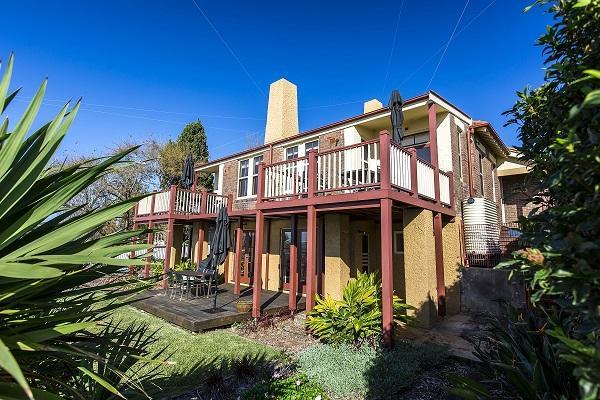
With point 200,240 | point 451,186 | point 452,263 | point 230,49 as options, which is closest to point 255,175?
point 200,240

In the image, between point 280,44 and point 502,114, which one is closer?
point 502,114

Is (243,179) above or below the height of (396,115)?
below

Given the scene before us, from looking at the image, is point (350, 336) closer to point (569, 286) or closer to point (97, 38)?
point (569, 286)

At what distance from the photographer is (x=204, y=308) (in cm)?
932

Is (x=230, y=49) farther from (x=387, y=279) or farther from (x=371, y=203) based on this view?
(x=387, y=279)

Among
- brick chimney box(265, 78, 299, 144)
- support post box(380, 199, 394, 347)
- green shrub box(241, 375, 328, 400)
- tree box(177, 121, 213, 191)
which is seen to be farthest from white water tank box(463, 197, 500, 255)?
tree box(177, 121, 213, 191)

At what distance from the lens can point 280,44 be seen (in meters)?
19.7

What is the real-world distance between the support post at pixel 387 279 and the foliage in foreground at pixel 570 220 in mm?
3422

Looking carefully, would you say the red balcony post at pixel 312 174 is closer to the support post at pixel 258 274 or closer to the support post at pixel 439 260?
the support post at pixel 258 274

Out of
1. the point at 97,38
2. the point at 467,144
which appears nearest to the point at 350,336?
the point at 467,144

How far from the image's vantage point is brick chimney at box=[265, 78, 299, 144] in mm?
15992

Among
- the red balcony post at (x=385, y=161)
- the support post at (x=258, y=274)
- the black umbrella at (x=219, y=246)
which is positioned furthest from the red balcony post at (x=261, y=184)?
the red balcony post at (x=385, y=161)

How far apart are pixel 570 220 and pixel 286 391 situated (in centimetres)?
423

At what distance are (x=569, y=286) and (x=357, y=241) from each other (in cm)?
916
